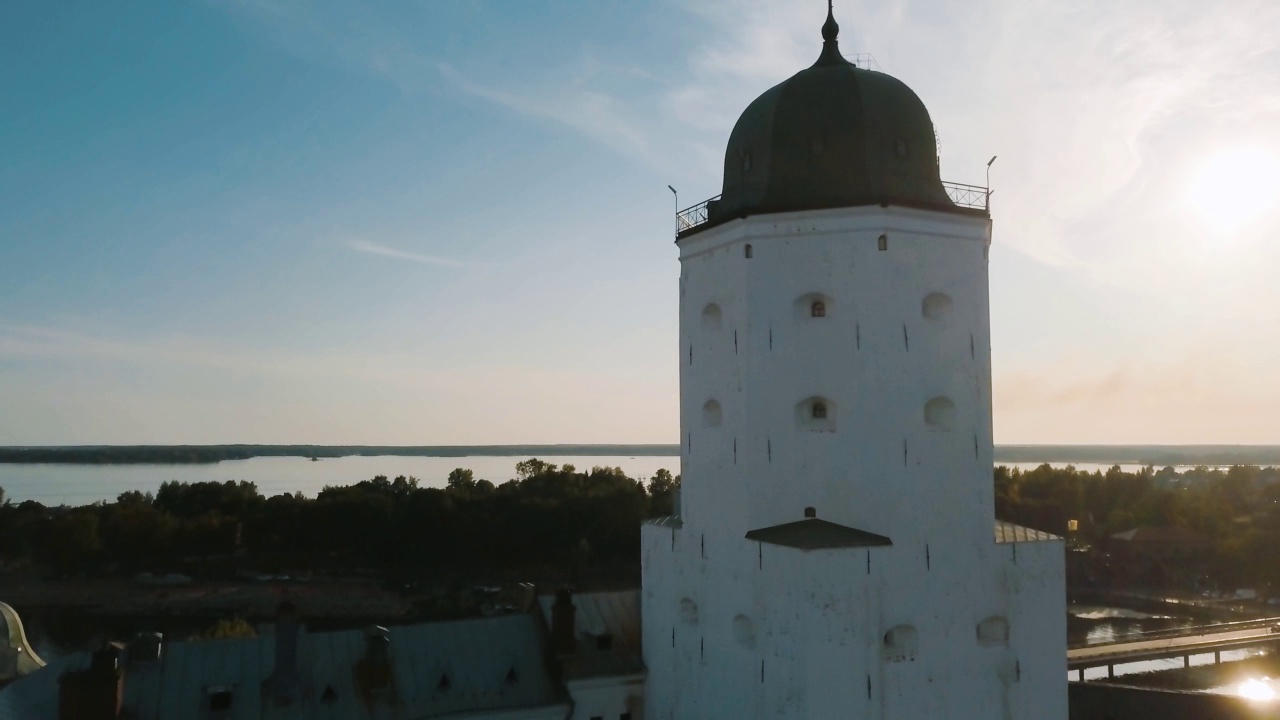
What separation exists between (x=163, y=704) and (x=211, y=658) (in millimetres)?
1006

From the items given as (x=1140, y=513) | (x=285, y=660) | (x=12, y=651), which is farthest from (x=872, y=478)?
(x=1140, y=513)

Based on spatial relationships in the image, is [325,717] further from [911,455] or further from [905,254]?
[905,254]

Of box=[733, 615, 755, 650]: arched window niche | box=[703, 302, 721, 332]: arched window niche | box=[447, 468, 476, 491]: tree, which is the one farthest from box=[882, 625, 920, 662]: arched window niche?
box=[447, 468, 476, 491]: tree

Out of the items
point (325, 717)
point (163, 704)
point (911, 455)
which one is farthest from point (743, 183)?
point (163, 704)

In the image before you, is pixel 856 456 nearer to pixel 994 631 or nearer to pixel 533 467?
pixel 994 631

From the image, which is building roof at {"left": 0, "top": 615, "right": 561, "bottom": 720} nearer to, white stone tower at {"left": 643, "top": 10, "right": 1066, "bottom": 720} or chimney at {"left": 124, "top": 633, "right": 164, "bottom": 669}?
chimney at {"left": 124, "top": 633, "right": 164, "bottom": 669}

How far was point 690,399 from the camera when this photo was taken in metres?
15.8

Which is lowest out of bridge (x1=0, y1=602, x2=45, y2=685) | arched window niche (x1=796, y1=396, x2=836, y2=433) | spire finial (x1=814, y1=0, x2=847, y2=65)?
bridge (x1=0, y1=602, x2=45, y2=685)

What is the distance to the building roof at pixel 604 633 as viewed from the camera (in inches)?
645

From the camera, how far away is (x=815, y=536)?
43.5ft

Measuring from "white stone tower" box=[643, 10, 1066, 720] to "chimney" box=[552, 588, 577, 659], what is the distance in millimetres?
2325

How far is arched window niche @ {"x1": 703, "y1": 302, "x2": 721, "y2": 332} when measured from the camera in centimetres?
1525

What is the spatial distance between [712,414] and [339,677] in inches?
305

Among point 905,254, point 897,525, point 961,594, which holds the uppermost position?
point 905,254
